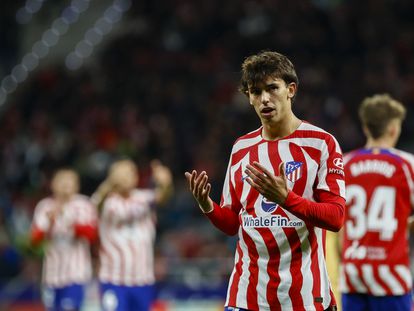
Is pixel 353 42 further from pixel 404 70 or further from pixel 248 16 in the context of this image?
pixel 248 16

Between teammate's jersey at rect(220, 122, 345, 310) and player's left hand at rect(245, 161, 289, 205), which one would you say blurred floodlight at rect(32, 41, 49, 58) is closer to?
teammate's jersey at rect(220, 122, 345, 310)

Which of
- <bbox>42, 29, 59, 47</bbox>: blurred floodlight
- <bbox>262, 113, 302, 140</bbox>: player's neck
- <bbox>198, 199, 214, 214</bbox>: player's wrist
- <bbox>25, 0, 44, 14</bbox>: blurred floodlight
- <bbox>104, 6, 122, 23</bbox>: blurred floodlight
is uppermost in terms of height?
<bbox>25, 0, 44, 14</bbox>: blurred floodlight

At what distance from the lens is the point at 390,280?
5430mm

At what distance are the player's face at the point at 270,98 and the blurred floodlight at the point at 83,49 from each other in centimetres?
1518

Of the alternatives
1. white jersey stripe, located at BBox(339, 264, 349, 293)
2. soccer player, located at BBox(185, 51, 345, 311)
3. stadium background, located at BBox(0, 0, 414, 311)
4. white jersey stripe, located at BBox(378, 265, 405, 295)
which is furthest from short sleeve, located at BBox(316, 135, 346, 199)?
stadium background, located at BBox(0, 0, 414, 311)

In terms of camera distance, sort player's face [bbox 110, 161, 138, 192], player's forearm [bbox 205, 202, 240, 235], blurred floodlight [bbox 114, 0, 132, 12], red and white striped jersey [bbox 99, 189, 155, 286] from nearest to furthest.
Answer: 1. player's forearm [bbox 205, 202, 240, 235]
2. player's face [bbox 110, 161, 138, 192]
3. red and white striped jersey [bbox 99, 189, 155, 286]
4. blurred floodlight [bbox 114, 0, 132, 12]

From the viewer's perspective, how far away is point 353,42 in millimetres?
14352

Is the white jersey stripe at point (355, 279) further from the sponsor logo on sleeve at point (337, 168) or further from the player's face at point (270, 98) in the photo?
the player's face at point (270, 98)

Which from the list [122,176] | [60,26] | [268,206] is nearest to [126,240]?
[122,176]

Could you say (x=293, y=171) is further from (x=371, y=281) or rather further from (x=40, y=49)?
(x=40, y=49)

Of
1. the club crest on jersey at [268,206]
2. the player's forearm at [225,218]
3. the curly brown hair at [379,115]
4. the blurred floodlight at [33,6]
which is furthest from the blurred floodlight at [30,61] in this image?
the club crest on jersey at [268,206]

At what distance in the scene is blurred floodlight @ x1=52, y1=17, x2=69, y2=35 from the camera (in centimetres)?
1950

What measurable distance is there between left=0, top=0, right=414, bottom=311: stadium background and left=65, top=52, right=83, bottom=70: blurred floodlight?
0.16 ft

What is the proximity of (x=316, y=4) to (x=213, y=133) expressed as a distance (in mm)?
3174
